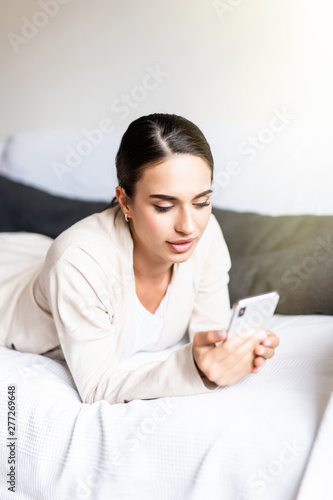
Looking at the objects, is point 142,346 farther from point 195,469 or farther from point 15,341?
point 195,469

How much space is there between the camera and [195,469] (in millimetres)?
968

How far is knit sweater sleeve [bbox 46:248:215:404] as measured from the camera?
1143 millimetres

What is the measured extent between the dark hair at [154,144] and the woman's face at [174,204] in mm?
15

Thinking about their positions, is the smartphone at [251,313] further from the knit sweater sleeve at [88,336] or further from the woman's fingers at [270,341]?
the knit sweater sleeve at [88,336]

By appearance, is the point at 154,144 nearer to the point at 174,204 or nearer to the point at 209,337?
the point at 174,204

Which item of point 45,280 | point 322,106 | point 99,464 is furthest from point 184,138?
point 322,106

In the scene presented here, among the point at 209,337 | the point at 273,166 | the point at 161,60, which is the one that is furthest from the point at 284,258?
the point at 161,60

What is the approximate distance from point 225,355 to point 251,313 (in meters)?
0.10

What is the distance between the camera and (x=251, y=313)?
971 mm

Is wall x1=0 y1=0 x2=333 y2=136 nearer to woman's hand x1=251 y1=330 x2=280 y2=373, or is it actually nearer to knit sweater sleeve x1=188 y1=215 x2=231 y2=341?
knit sweater sleeve x1=188 y1=215 x2=231 y2=341

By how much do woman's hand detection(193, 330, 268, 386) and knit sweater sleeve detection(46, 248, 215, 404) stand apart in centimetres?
11

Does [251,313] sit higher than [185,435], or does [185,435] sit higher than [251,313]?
[251,313]

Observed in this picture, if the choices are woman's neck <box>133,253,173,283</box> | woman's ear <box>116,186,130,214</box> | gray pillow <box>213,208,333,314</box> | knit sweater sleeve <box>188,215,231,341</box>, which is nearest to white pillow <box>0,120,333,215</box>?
gray pillow <box>213,208,333,314</box>

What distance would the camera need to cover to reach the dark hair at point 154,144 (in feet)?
3.65
